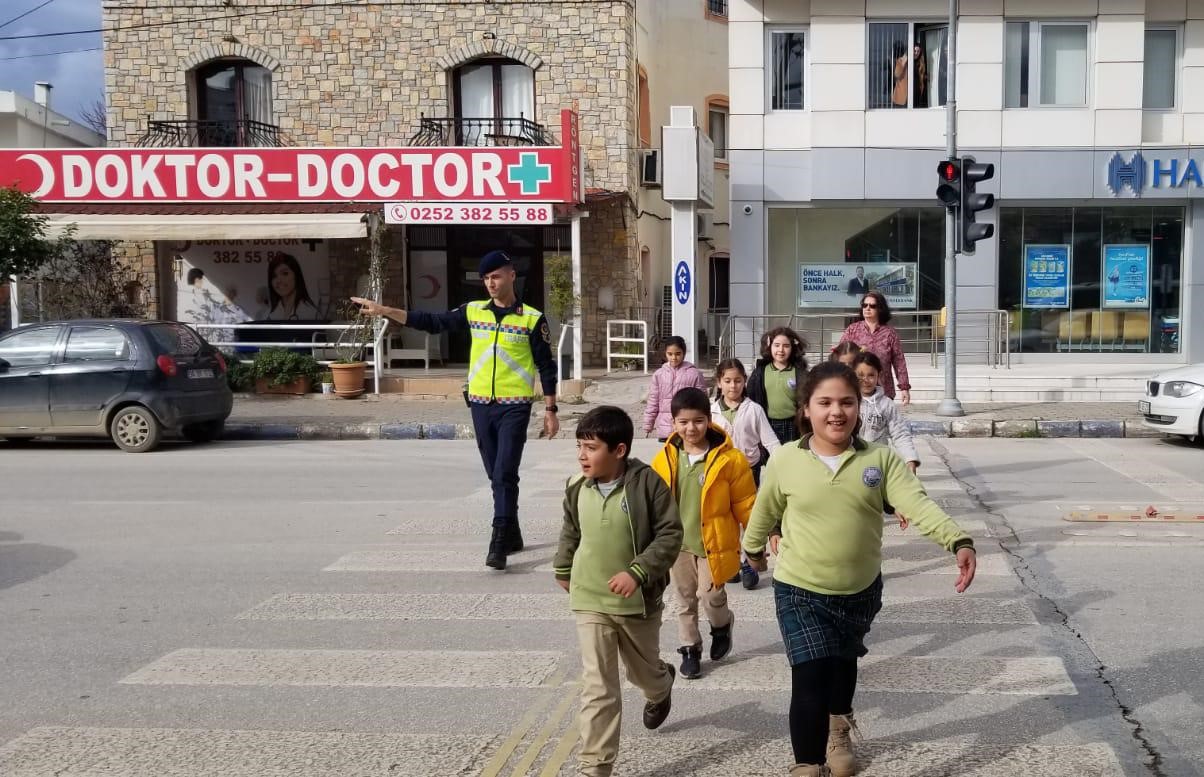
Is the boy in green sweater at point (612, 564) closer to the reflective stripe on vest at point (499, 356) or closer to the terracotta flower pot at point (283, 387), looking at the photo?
the reflective stripe on vest at point (499, 356)

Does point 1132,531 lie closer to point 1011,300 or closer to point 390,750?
point 390,750

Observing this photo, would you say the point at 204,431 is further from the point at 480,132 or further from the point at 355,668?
the point at 355,668

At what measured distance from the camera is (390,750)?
4.32m

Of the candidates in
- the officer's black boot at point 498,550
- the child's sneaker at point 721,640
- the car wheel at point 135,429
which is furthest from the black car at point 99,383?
the child's sneaker at point 721,640

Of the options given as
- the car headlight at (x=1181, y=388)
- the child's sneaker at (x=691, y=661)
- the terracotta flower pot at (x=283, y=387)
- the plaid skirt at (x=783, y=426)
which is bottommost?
the child's sneaker at (x=691, y=661)

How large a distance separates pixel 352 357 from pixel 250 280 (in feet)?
17.6

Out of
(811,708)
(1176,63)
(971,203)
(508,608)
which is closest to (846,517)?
(811,708)

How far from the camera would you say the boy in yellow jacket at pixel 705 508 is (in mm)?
5031

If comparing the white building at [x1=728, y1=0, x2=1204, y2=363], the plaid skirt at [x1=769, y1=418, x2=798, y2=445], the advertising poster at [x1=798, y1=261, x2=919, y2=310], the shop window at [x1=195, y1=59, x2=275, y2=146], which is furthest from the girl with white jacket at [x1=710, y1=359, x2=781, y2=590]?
the shop window at [x1=195, y1=59, x2=275, y2=146]

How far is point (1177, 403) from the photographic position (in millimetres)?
12742

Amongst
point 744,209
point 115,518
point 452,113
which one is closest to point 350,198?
point 452,113

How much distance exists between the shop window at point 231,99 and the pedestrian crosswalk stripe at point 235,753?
19.7m

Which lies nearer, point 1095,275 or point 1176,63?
point 1176,63

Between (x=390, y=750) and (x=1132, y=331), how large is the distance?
19.6m
